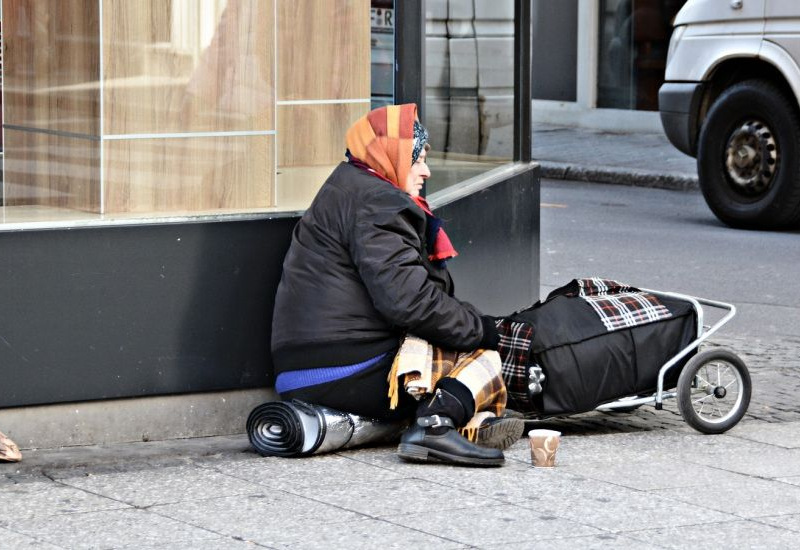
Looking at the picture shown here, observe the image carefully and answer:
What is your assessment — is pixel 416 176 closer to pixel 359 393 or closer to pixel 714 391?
pixel 359 393

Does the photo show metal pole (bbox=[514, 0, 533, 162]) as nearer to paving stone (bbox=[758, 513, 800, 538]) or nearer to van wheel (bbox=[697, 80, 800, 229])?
paving stone (bbox=[758, 513, 800, 538])

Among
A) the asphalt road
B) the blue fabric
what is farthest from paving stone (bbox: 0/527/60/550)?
the asphalt road

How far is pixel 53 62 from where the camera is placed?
18.7ft

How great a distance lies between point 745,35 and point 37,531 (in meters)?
8.10

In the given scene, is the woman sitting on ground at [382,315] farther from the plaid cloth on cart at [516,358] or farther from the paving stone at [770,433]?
the paving stone at [770,433]

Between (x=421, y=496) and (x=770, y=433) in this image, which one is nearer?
(x=421, y=496)

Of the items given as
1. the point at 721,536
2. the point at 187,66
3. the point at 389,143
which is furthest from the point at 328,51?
the point at 721,536

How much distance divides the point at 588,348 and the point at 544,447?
55 cm

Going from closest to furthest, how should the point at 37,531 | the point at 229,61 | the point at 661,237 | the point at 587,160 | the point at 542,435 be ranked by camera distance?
the point at 37,531 → the point at 542,435 → the point at 229,61 → the point at 661,237 → the point at 587,160

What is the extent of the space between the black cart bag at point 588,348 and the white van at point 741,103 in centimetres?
574

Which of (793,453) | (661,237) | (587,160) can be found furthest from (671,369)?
(587,160)

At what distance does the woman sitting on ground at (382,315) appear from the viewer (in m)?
5.23

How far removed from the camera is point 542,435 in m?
5.14

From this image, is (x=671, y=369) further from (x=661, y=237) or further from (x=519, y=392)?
(x=661, y=237)
